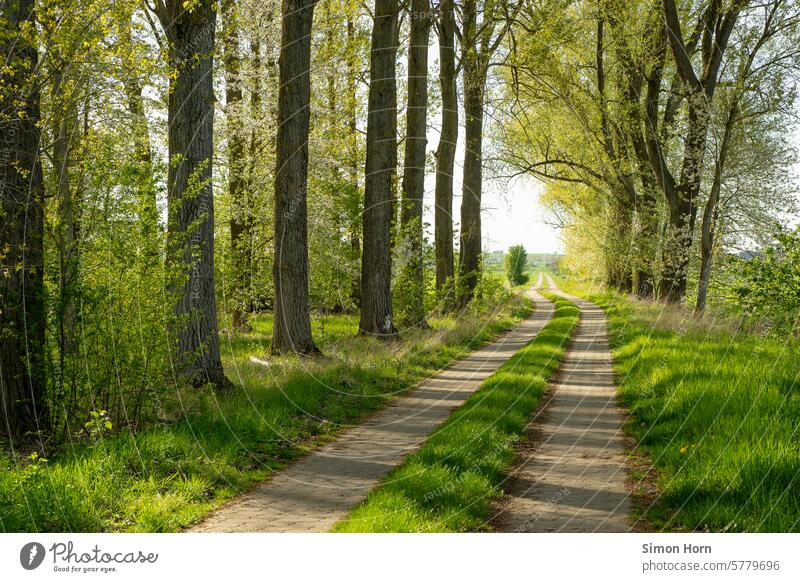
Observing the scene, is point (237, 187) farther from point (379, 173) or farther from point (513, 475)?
point (513, 475)

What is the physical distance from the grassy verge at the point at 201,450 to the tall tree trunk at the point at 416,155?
5.03 meters

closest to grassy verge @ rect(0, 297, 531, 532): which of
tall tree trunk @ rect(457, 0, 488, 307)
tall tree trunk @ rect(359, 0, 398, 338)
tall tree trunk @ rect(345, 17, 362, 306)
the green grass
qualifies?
tall tree trunk @ rect(359, 0, 398, 338)

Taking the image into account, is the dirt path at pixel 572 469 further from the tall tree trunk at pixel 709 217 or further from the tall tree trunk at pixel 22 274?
the tall tree trunk at pixel 709 217

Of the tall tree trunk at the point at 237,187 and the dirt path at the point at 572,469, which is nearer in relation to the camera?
the dirt path at the point at 572,469

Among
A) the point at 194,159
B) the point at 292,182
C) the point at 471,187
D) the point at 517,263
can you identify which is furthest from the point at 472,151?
the point at 517,263

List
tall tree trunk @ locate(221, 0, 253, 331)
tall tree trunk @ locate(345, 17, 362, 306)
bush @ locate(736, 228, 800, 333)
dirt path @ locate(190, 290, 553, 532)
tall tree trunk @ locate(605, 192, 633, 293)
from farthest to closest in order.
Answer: tall tree trunk @ locate(605, 192, 633, 293) < tall tree trunk @ locate(345, 17, 362, 306) < tall tree trunk @ locate(221, 0, 253, 331) < bush @ locate(736, 228, 800, 333) < dirt path @ locate(190, 290, 553, 532)

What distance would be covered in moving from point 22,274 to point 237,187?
479 inches

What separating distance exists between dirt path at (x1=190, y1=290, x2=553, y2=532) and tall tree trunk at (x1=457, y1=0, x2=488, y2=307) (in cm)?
1170

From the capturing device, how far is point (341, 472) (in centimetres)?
832

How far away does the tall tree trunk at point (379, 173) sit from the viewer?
1728 cm

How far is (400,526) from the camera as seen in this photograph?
5785 millimetres
